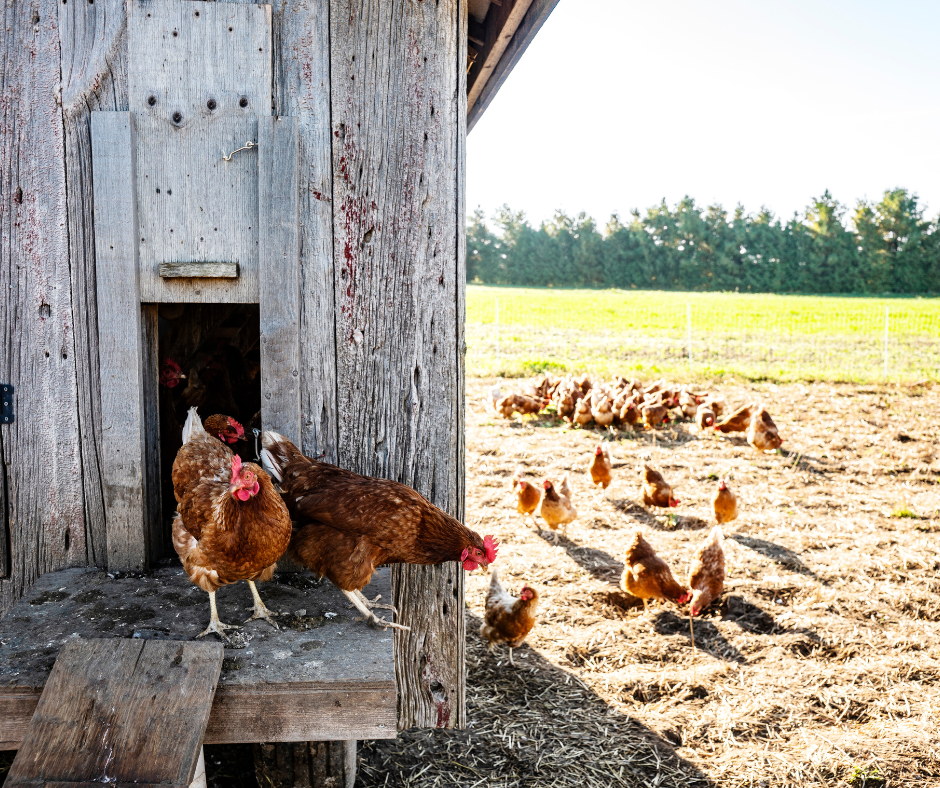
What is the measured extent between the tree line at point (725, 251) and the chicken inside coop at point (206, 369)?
47.8 m

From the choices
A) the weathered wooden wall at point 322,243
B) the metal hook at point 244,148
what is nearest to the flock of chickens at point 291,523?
the weathered wooden wall at point 322,243

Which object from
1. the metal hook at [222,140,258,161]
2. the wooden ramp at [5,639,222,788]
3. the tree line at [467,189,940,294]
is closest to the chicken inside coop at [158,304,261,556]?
the metal hook at [222,140,258,161]

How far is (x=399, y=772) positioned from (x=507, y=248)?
52.0m

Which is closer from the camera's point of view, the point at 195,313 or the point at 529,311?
the point at 195,313

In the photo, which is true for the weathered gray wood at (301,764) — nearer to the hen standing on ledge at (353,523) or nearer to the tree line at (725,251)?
the hen standing on ledge at (353,523)

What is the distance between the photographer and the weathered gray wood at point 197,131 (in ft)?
8.18

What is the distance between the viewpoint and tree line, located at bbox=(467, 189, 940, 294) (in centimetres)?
4472

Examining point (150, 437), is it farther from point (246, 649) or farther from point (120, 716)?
point (120, 716)

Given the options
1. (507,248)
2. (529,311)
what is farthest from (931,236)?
(529,311)

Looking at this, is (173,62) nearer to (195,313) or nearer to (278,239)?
(278,239)

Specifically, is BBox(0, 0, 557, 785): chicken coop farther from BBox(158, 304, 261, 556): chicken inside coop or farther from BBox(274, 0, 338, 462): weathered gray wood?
BBox(158, 304, 261, 556): chicken inside coop

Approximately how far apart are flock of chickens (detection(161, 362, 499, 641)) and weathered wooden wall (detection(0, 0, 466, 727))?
0.24 m

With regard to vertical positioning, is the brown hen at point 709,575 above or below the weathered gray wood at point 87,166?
below

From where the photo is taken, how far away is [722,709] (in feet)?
12.0
